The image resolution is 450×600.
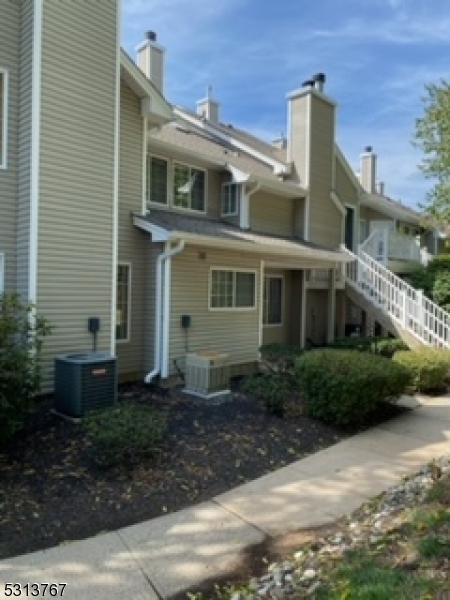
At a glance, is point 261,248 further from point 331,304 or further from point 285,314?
point 331,304

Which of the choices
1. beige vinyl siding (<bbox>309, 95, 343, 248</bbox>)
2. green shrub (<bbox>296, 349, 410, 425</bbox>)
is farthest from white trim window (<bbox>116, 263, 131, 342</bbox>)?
beige vinyl siding (<bbox>309, 95, 343, 248</bbox>)

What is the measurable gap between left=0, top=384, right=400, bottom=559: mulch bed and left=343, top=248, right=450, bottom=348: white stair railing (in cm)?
563

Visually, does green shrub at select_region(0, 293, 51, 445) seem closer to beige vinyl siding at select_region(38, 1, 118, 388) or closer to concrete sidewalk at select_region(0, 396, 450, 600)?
beige vinyl siding at select_region(38, 1, 118, 388)

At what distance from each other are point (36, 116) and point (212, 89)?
1220 centimetres

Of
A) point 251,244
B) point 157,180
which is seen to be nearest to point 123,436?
point 251,244

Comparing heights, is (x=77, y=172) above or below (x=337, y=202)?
below

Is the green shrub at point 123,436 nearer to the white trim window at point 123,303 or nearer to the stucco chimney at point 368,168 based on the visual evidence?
the white trim window at point 123,303

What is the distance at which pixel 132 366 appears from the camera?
32.7ft

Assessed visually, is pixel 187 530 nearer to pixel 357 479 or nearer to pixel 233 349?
pixel 357 479

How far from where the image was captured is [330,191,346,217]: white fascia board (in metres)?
16.4

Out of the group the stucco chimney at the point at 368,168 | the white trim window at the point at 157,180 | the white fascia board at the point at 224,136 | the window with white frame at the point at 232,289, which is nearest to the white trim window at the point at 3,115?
the white trim window at the point at 157,180

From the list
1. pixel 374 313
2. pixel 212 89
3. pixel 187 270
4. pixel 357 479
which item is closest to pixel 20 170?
pixel 187 270

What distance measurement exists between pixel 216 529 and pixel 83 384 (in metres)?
3.77

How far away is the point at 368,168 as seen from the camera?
24312 millimetres
